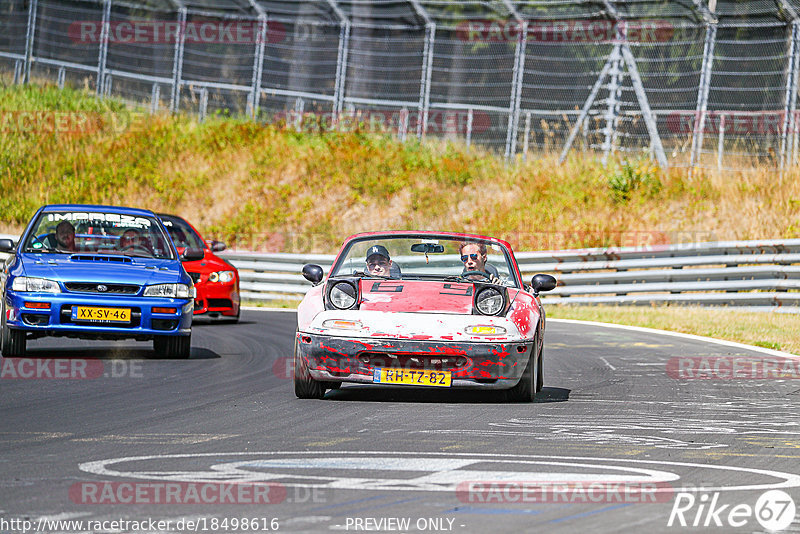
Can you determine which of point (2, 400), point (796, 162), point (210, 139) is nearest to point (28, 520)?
point (2, 400)

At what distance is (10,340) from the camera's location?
12188 millimetres

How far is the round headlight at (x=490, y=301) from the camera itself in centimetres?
943

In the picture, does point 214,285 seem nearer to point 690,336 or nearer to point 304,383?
point 690,336

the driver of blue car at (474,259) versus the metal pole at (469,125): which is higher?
the metal pole at (469,125)

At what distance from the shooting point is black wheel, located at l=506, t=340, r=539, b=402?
9422mm

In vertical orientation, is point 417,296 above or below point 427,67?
below

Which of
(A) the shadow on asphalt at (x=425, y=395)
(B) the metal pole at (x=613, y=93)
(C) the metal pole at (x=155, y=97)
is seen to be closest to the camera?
(A) the shadow on asphalt at (x=425, y=395)

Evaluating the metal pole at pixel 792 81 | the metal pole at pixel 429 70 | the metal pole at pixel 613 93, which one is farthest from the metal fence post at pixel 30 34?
the metal pole at pixel 792 81

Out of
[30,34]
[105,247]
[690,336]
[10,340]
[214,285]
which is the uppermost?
[30,34]

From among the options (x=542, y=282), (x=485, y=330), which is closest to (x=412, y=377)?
(x=485, y=330)

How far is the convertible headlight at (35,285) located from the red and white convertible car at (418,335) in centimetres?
336

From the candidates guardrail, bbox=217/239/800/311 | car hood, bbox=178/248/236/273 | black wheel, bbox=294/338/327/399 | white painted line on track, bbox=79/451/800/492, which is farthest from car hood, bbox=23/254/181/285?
guardrail, bbox=217/239/800/311

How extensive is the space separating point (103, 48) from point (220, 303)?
1449 centimetres

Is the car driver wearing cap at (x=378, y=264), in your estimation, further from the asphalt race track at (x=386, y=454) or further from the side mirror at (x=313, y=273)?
the asphalt race track at (x=386, y=454)
